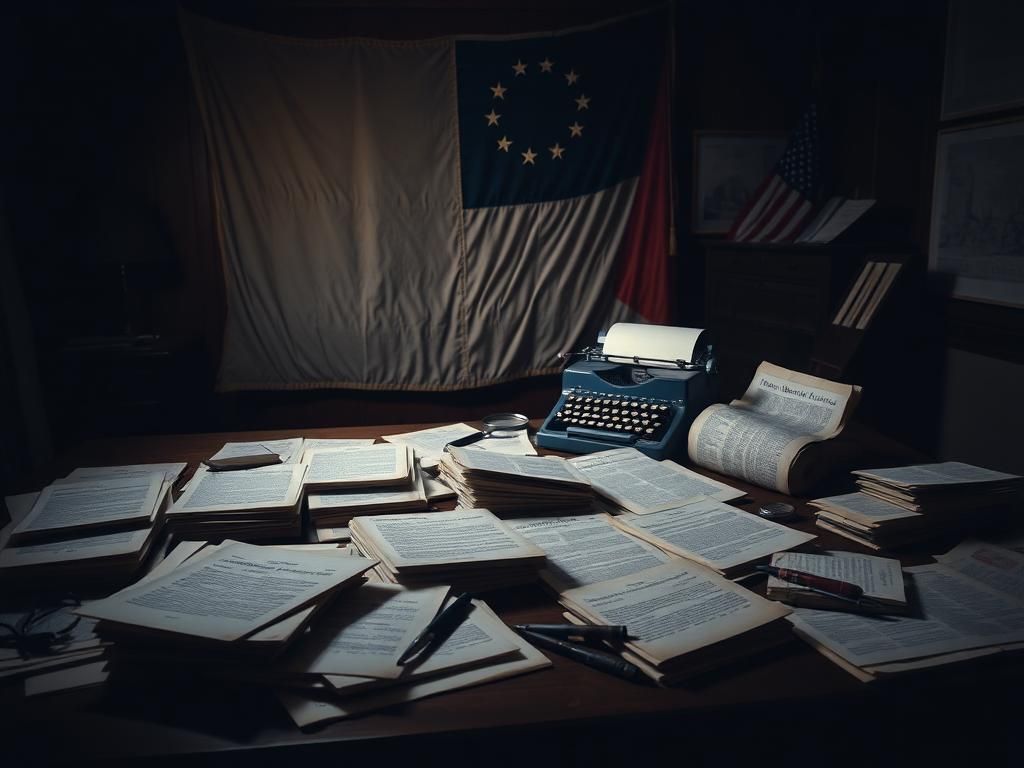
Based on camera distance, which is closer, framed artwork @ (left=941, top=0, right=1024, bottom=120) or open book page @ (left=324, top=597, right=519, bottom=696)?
open book page @ (left=324, top=597, right=519, bottom=696)

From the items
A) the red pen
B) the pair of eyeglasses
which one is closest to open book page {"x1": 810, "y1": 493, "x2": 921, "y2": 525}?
the red pen

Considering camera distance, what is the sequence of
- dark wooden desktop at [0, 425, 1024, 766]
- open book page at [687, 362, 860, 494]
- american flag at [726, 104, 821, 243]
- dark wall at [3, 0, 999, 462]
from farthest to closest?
american flag at [726, 104, 821, 243] < dark wall at [3, 0, 999, 462] < open book page at [687, 362, 860, 494] < dark wooden desktop at [0, 425, 1024, 766]

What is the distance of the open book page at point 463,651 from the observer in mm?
848

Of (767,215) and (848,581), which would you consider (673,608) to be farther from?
(767,215)

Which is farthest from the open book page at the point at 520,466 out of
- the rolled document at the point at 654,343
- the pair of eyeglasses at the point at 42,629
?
the pair of eyeglasses at the point at 42,629

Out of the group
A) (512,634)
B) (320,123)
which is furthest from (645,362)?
(320,123)

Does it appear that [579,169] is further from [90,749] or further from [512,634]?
[90,749]

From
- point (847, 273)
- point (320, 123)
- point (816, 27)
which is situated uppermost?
point (816, 27)

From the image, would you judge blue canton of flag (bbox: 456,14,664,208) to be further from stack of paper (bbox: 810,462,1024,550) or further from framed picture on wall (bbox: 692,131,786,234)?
stack of paper (bbox: 810,462,1024,550)

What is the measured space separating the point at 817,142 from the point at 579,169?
1.04 metres

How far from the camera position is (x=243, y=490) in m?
1.36

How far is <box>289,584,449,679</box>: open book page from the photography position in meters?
0.86

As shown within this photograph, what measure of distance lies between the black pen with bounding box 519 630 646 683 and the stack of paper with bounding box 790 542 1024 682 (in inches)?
9.5

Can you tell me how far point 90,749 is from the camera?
78 centimetres
